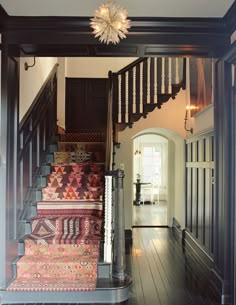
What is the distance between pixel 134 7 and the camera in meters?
2.80

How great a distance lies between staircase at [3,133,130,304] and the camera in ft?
9.93

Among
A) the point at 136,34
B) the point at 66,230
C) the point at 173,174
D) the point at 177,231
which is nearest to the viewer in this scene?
the point at 136,34

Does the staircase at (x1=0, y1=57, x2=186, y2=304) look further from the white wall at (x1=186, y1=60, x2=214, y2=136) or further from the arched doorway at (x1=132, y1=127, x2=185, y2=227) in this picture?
the arched doorway at (x1=132, y1=127, x2=185, y2=227)

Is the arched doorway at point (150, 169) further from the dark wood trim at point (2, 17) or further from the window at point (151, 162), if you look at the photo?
the dark wood trim at point (2, 17)

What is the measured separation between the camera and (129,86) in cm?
560

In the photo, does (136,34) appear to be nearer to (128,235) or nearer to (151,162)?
(128,235)

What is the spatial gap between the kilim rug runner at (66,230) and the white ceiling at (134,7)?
7.53ft

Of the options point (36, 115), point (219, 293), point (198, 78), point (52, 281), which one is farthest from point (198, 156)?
point (52, 281)

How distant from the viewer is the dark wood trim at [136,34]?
305cm

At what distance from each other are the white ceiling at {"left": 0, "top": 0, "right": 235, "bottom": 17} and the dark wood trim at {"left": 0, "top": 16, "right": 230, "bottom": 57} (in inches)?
3.1

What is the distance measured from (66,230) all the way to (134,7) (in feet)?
8.55

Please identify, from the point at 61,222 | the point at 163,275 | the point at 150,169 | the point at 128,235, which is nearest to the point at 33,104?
the point at 61,222

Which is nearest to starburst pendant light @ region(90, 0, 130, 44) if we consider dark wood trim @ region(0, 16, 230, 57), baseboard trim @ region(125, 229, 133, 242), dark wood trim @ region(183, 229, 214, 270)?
dark wood trim @ region(0, 16, 230, 57)

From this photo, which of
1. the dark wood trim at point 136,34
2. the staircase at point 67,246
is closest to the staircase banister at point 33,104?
the dark wood trim at point 136,34
